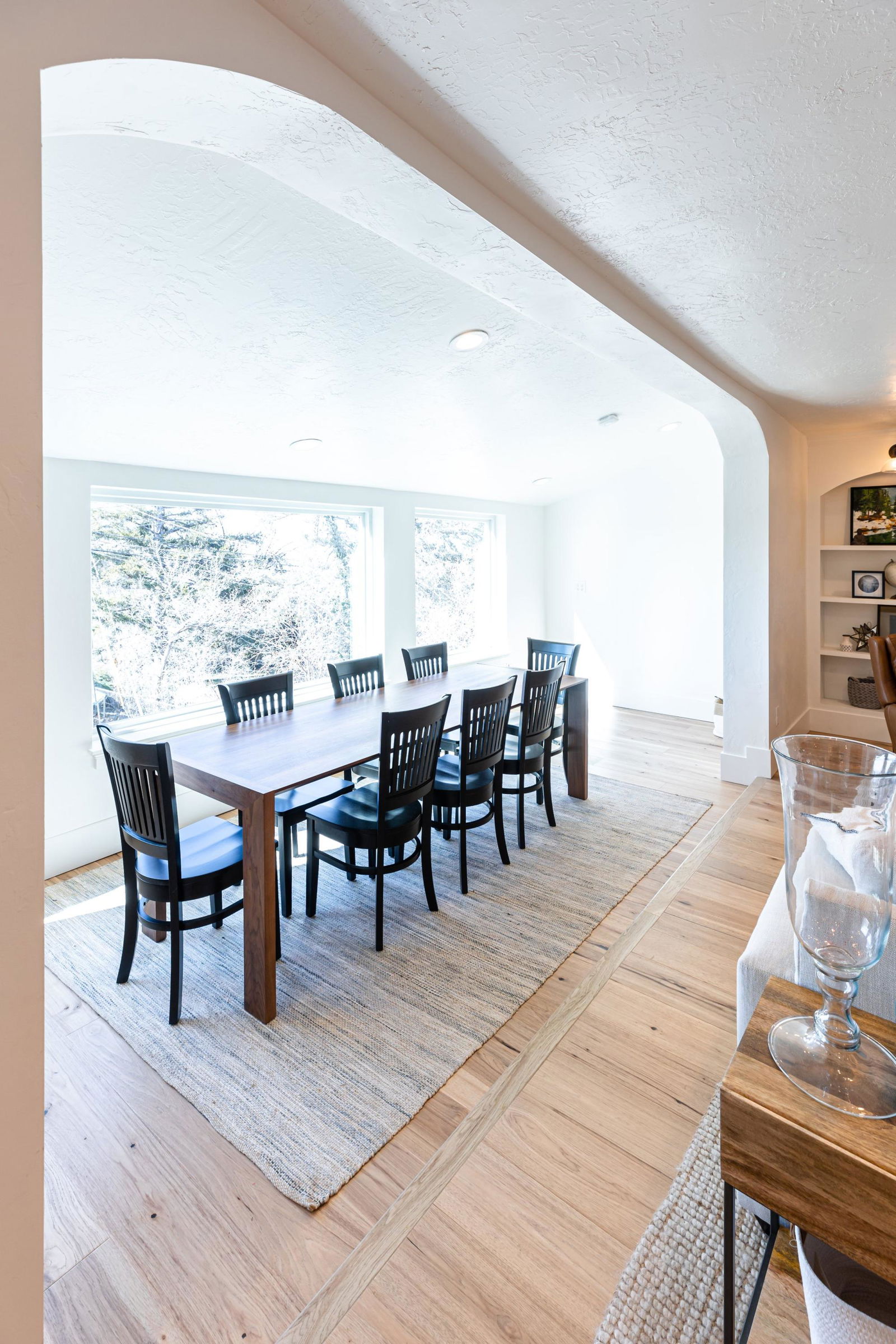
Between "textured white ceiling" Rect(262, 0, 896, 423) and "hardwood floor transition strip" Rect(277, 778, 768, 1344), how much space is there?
2.40 meters

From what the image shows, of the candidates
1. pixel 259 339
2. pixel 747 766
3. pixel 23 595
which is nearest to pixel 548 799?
pixel 747 766

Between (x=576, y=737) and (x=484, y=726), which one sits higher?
(x=484, y=726)

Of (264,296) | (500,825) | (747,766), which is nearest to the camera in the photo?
(264,296)

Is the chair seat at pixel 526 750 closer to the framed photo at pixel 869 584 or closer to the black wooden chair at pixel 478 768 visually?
the black wooden chair at pixel 478 768

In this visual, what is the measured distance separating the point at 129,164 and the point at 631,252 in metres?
1.42

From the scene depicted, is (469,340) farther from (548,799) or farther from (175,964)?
(175,964)

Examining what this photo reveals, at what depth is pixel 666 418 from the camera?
173 inches

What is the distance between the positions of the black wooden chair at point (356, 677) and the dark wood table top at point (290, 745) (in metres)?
0.12

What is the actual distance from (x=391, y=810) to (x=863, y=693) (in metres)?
4.22

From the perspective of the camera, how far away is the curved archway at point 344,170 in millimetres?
988

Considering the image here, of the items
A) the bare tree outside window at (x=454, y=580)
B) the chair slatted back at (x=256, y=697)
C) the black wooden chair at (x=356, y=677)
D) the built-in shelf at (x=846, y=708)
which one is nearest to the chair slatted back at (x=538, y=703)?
the black wooden chair at (x=356, y=677)

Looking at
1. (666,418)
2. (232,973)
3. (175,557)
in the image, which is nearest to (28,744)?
(232,973)

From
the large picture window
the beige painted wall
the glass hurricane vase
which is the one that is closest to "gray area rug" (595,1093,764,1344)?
the glass hurricane vase

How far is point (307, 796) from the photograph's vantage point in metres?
2.56
